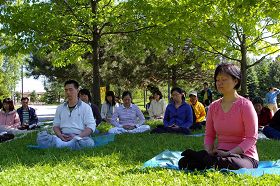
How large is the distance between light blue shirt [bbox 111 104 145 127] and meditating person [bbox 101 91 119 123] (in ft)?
7.41

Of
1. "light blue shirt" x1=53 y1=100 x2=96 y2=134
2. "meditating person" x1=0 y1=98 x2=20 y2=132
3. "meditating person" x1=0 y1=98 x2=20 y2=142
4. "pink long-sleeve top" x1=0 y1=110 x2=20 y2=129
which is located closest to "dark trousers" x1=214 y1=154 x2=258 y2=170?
"light blue shirt" x1=53 y1=100 x2=96 y2=134

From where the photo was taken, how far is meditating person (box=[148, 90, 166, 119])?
1456 cm

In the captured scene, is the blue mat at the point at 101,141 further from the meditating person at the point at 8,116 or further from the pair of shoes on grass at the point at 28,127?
the pair of shoes on grass at the point at 28,127

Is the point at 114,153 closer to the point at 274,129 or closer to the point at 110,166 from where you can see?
the point at 110,166

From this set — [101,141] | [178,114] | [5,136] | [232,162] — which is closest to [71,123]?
[101,141]

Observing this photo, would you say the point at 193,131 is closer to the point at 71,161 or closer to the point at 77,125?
the point at 77,125

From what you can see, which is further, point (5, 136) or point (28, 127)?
point (28, 127)

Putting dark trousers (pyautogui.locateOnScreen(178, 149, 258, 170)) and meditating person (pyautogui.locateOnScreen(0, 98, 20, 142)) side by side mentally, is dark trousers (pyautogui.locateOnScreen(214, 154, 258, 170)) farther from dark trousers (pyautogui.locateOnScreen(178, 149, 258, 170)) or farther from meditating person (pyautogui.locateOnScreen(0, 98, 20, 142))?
meditating person (pyautogui.locateOnScreen(0, 98, 20, 142))

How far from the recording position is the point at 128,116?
10398 mm

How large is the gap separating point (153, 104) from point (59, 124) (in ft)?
25.3

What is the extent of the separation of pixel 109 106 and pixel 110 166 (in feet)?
25.5

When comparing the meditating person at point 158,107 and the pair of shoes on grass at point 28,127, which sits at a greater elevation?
the meditating person at point 158,107

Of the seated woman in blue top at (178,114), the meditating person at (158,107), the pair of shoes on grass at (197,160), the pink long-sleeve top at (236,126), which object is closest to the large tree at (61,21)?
the meditating person at (158,107)

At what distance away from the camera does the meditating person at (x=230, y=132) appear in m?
4.50
